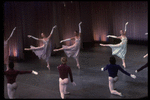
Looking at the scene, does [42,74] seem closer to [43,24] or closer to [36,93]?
[36,93]

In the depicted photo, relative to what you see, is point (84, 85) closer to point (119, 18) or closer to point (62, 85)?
point (62, 85)

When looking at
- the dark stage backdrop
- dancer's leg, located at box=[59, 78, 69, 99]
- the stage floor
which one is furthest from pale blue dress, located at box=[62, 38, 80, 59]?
the dark stage backdrop

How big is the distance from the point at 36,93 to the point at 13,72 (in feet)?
3.72

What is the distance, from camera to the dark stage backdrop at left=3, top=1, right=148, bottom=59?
423 inches

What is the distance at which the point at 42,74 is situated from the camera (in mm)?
7867

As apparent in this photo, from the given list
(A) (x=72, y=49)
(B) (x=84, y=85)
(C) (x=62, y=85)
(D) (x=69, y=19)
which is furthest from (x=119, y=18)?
(C) (x=62, y=85)

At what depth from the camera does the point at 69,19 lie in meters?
14.6

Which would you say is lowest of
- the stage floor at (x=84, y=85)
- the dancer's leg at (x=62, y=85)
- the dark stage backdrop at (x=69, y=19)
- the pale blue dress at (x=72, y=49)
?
the stage floor at (x=84, y=85)

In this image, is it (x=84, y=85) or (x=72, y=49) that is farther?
(x=72, y=49)

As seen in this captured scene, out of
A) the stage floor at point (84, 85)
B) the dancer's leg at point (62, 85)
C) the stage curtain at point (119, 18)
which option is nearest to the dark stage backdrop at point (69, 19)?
the stage curtain at point (119, 18)

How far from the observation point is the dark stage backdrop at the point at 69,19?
1075 cm

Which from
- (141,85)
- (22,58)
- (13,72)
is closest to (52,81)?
(13,72)

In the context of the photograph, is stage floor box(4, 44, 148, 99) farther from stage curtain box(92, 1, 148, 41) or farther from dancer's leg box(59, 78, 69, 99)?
stage curtain box(92, 1, 148, 41)

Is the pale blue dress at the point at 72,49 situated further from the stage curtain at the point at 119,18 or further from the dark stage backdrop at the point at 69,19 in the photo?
the stage curtain at the point at 119,18
